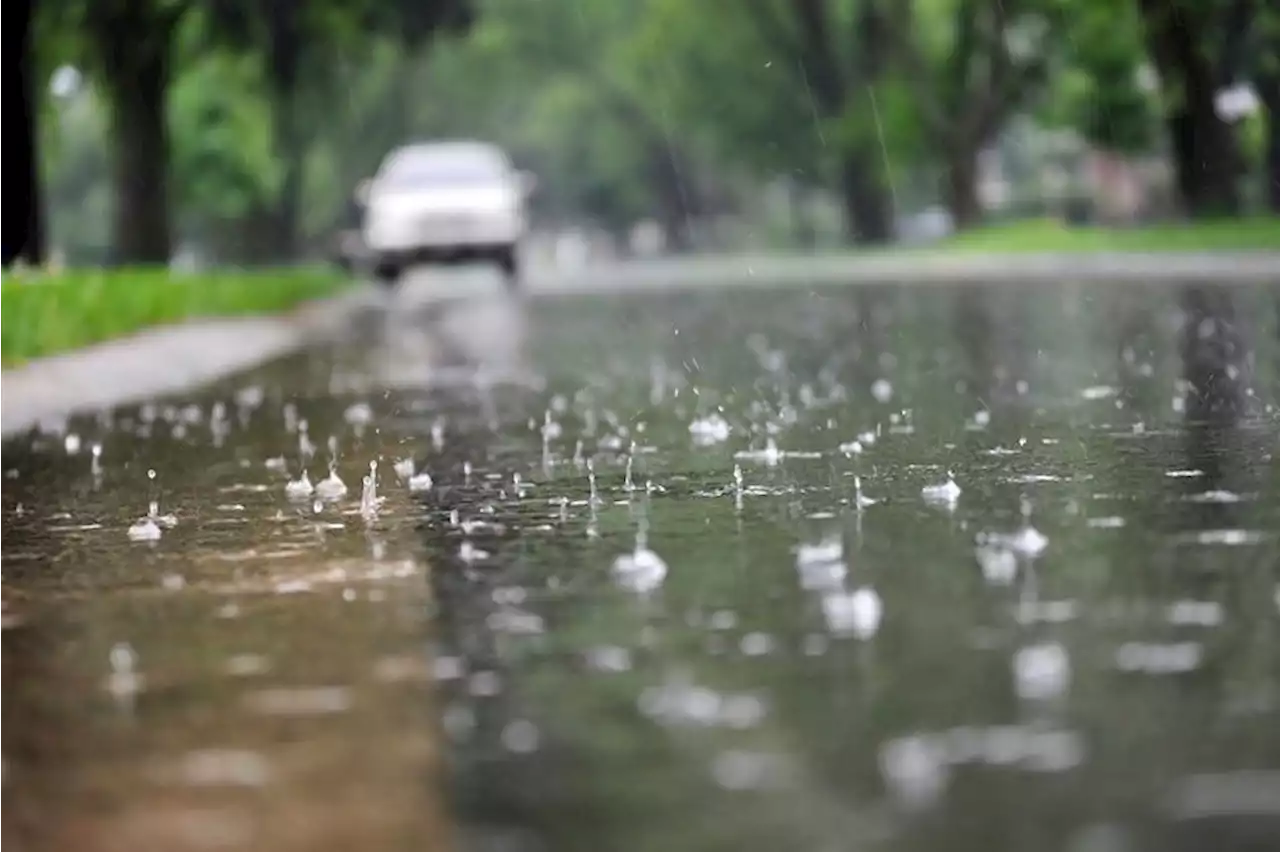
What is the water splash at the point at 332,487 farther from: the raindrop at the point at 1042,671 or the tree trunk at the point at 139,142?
the tree trunk at the point at 139,142

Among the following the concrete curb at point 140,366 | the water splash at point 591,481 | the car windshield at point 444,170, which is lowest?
the water splash at point 591,481

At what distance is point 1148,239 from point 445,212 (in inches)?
412

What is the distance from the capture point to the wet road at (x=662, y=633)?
3.94 m

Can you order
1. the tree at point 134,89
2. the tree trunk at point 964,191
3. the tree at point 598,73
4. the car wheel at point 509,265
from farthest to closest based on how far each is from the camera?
the tree at point 598,73 < the tree trunk at point 964,191 < the car wheel at point 509,265 < the tree at point 134,89

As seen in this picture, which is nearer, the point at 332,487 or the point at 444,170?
the point at 332,487

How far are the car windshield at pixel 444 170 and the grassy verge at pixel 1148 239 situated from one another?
9.21 m

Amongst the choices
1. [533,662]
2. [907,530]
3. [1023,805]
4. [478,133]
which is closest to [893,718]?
[1023,805]

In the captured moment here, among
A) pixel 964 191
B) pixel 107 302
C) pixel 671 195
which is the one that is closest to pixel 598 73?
pixel 671 195

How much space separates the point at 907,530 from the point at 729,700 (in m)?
2.45

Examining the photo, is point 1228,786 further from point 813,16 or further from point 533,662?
point 813,16

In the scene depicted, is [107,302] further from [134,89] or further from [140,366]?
[134,89]

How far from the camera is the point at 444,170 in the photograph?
123ft

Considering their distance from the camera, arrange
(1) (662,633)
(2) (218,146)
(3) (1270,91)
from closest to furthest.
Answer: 1. (1) (662,633)
2. (2) (218,146)
3. (3) (1270,91)

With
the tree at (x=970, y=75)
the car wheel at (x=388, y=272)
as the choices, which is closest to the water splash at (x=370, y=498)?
the car wheel at (x=388, y=272)
